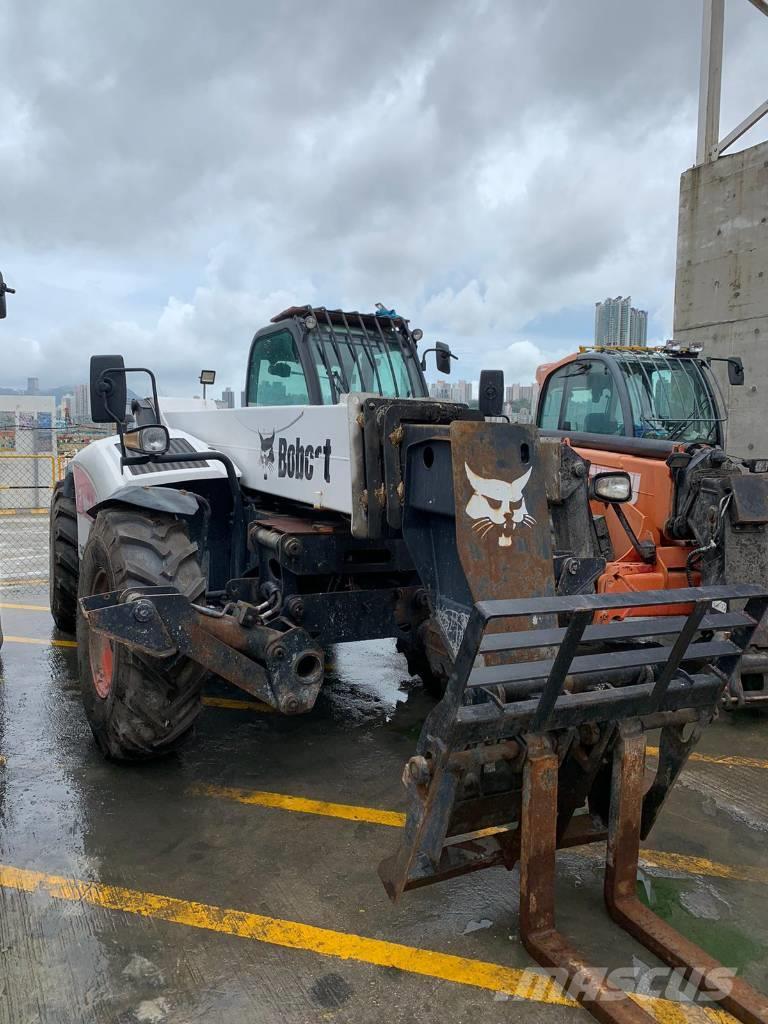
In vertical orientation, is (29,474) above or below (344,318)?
below

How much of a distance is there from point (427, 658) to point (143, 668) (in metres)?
1.93

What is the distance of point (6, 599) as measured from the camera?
8570 millimetres

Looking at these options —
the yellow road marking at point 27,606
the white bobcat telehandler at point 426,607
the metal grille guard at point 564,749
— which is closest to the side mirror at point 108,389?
the white bobcat telehandler at point 426,607

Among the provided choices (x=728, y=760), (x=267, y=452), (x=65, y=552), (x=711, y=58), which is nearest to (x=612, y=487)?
(x=728, y=760)

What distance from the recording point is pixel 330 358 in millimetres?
4953

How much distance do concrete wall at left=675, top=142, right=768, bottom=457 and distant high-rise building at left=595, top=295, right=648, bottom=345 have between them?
16.3 ft

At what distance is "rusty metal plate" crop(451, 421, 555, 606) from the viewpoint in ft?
9.29

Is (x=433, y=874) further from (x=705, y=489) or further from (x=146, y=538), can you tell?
(x=705, y=489)

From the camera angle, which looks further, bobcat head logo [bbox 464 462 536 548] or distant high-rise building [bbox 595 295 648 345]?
distant high-rise building [bbox 595 295 648 345]

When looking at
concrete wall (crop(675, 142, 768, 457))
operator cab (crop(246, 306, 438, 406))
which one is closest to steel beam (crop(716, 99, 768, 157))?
concrete wall (crop(675, 142, 768, 457))

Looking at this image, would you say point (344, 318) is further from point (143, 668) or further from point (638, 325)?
point (638, 325)

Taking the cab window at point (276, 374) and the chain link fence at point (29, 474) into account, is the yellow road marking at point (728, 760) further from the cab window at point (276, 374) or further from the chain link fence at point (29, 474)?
the chain link fence at point (29, 474)

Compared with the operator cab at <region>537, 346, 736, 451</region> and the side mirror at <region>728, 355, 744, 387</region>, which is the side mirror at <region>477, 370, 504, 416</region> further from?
the side mirror at <region>728, 355, 744, 387</region>

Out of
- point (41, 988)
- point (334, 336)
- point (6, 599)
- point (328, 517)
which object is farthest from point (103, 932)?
point (6, 599)
